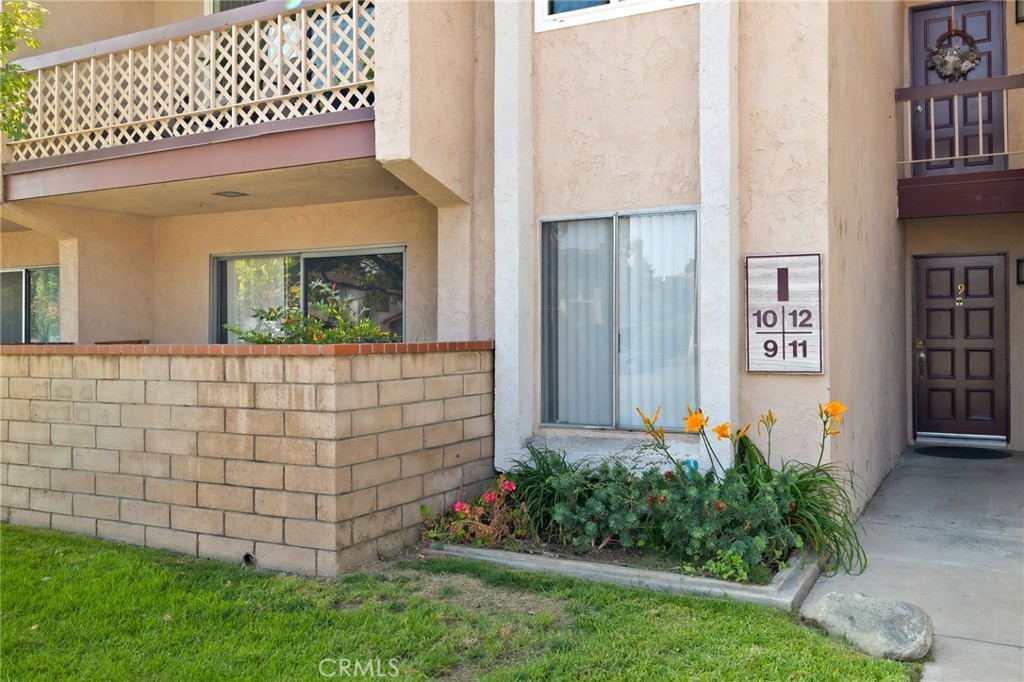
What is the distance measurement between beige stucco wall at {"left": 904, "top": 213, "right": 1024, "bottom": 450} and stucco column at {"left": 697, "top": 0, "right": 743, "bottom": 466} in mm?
5770

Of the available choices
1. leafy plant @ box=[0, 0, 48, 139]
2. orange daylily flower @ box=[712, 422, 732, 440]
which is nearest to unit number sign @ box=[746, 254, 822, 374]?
orange daylily flower @ box=[712, 422, 732, 440]

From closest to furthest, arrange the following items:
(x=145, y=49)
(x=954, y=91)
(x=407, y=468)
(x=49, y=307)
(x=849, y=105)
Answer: (x=407, y=468) < (x=849, y=105) < (x=145, y=49) < (x=954, y=91) < (x=49, y=307)

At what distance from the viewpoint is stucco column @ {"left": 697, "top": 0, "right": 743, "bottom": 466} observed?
6020mm

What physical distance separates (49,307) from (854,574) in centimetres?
1011

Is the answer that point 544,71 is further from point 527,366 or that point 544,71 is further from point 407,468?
point 407,468

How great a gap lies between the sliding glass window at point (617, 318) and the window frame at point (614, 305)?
0.01m

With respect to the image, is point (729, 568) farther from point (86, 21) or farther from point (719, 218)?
point (86, 21)

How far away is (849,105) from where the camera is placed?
6.87 metres

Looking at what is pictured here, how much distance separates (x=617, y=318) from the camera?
22.2ft

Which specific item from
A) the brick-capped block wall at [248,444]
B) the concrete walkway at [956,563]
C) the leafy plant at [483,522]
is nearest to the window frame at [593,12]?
the brick-capped block wall at [248,444]

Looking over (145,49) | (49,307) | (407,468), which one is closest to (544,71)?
(407,468)

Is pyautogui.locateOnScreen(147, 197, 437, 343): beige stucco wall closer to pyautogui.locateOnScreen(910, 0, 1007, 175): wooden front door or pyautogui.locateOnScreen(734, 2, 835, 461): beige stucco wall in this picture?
pyautogui.locateOnScreen(734, 2, 835, 461): beige stucco wall

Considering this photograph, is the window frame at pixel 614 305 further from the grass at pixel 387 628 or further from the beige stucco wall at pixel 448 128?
the grass at pixel 387 628

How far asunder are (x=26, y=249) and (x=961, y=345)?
1250 cm
